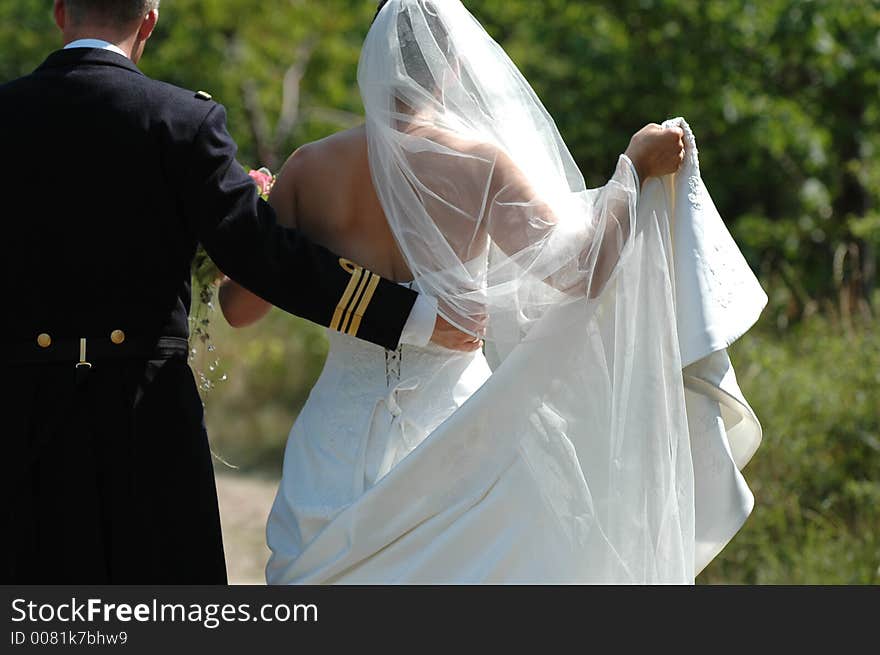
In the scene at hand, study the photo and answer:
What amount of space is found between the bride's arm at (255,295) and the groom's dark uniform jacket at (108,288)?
25 centimetres

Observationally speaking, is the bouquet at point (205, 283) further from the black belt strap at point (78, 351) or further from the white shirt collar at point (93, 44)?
the white shirt collar at point (93, 44)

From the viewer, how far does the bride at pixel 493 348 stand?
2.89 meters

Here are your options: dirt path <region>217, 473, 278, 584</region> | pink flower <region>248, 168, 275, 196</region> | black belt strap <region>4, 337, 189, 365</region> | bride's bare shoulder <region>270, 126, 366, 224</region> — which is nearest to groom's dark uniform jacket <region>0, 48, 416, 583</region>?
black belt strap <region>4, 337, 189, 365</region>

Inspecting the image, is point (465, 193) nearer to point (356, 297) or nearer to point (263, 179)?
point (356, 297)

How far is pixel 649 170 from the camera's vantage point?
2984 mm

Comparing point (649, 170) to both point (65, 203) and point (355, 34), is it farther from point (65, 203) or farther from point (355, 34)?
point (355, 34)

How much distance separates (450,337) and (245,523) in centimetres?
411

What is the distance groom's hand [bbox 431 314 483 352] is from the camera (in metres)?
2.96

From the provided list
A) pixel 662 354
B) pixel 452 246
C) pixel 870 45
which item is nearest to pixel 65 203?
pixel 452 246

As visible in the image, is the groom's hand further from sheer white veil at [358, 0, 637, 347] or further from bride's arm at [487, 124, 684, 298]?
bride's arm at [487, 124, 684, 298]

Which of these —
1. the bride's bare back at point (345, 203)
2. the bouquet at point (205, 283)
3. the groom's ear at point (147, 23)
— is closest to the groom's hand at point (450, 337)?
the bride's bare back at point (345, 203)

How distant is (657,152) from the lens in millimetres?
2969

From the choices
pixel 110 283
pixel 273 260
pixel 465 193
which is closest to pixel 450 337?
pixel 465 193
